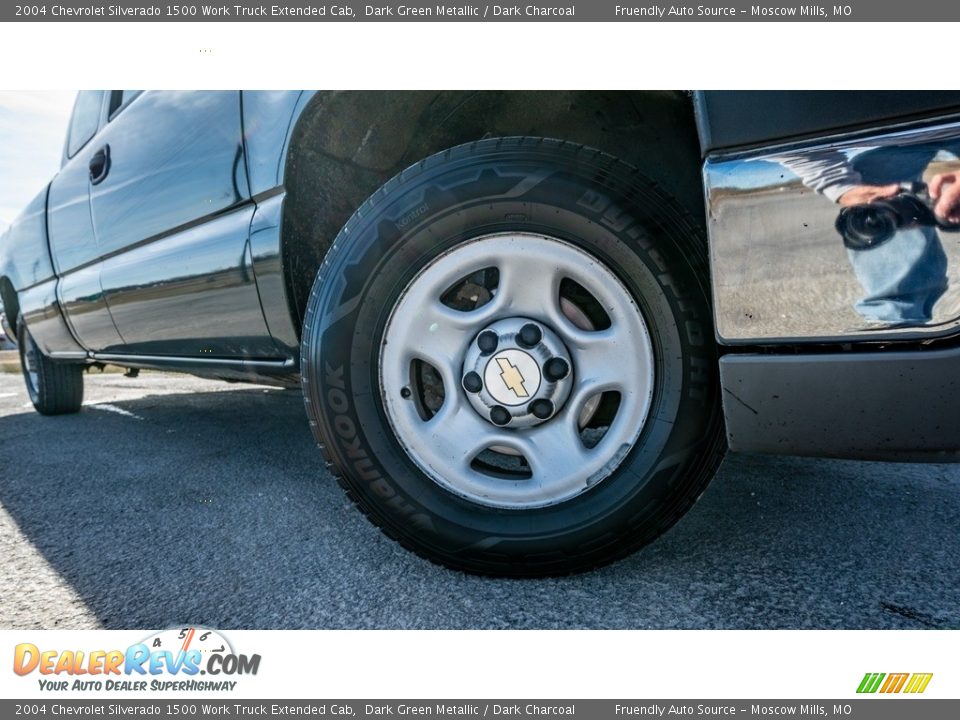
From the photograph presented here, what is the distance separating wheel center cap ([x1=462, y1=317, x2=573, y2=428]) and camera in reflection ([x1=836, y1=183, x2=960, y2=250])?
518 mm

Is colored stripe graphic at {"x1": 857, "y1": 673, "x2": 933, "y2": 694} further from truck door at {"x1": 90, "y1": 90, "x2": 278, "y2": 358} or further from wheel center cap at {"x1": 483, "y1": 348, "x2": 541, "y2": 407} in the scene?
truck door at {"x1": 90, "y1": 90, "x2": 278, "y2": 358}

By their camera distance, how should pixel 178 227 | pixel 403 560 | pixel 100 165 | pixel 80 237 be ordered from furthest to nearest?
1. pixel 80 237
2. pixel 100 165
3. pixel 178 227
4. pixel 403 560

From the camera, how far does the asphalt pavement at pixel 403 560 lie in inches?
41.8

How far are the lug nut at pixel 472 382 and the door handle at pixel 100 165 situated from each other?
197cm

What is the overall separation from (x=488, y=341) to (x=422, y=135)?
1.97 ft

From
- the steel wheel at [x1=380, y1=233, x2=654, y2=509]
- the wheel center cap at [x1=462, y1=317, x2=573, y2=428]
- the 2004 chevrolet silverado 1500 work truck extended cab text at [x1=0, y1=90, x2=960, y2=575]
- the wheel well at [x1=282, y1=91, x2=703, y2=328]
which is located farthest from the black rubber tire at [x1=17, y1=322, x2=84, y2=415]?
the wheel center cap at [x1=462, y1=317, x2=573, y2=428]

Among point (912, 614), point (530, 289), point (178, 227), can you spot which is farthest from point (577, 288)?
point (178, 227)

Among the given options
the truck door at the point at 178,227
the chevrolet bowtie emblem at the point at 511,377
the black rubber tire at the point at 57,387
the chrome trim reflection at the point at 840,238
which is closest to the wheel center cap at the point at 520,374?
the chevrolet bowtie emblem at the point at 511,377

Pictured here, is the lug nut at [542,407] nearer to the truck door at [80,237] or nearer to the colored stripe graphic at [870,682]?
the colored stripe graphic at [870,682]

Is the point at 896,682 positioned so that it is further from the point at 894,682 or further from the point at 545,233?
the point at 545,233

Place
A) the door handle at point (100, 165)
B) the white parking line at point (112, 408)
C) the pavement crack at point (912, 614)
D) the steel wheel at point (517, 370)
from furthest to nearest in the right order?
the white parking line at point (112, 408)
the door handle at point (100, 165)
the steel wheel at point (517, 370)
the pavement crack at point (912, 614)

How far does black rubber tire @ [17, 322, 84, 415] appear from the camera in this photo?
365 cm

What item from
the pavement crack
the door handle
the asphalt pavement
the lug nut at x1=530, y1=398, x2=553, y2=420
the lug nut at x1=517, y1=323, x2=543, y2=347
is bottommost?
the asphalt pavement

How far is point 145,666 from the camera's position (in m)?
0.97
